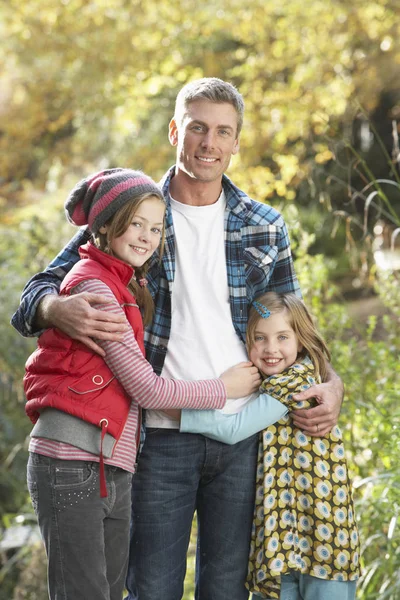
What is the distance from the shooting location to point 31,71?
8.72 metres

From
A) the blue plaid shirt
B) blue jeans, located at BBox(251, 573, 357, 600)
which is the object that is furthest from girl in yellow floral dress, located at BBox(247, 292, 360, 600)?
the blue plaid shirt

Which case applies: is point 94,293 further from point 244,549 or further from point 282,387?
point 244,549

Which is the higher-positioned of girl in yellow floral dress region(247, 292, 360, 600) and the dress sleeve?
the dress sleeve

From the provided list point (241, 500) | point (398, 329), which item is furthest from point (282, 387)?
point (398, 329)

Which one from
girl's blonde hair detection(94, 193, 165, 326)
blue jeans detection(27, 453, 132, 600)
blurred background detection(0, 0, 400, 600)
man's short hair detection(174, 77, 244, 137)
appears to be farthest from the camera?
blurred background detection(0, 0, 400, 600)

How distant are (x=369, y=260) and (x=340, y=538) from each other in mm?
3053

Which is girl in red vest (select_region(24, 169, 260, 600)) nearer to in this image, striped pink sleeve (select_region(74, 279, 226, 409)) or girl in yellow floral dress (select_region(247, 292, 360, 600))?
striped pink sleeve (select_region(74, 279, 226, 409))

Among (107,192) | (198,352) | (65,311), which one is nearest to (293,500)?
(198,352)

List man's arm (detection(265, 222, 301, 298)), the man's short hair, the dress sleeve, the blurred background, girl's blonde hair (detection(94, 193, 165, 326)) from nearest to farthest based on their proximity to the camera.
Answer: girl's blonde hair (detection(94, 193, 165, 326)), the dress sleeve, the man's short hair, man's arm (detection(265, 222, 301, 298)), the blurred background

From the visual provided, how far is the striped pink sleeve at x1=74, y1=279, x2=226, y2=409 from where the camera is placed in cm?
204

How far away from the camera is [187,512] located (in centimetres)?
239

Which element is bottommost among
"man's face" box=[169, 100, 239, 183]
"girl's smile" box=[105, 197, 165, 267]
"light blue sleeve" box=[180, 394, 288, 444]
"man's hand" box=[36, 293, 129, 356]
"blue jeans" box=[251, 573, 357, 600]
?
"blue jeans" box=[251, 573, 357, 600]

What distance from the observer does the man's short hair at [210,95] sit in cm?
236

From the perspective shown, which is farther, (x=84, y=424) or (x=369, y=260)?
(x=369, y=260)
